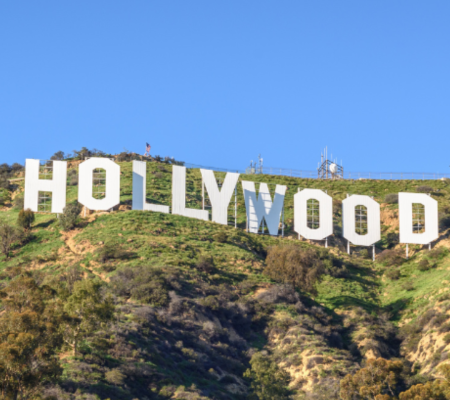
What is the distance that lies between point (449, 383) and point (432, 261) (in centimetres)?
3009

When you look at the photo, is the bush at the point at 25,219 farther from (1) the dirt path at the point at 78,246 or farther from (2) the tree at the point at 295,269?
(2) the tree at the point at 295,269

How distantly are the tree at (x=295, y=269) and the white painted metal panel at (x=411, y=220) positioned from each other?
44.9 feet

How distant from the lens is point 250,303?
44156 mm


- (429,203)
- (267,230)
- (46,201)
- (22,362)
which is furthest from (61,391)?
(429,203)

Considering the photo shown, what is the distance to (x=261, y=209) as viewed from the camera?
6300 cm

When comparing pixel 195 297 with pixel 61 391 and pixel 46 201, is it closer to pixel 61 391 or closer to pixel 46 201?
pixel 61 391

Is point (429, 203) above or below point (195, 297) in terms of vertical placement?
above

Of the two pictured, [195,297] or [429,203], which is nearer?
[195,297]

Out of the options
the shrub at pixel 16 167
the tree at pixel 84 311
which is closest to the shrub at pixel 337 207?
the shrub at pixel 16 167

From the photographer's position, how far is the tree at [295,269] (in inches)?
1902

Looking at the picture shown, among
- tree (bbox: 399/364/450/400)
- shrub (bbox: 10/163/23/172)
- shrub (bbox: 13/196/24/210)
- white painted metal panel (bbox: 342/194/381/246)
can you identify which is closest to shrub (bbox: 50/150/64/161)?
shrub (bbox: 10/163/23/172)

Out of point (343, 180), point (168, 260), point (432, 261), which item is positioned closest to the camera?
point (168, 260)

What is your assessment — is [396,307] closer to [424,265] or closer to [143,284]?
[424,265]

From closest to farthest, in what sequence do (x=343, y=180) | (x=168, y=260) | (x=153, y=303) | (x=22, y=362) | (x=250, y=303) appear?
A: (x=22, y=362) < (x=153, y=303) < (x=250, y=303) < (x=168, y=260) < (x=343, y=180)
